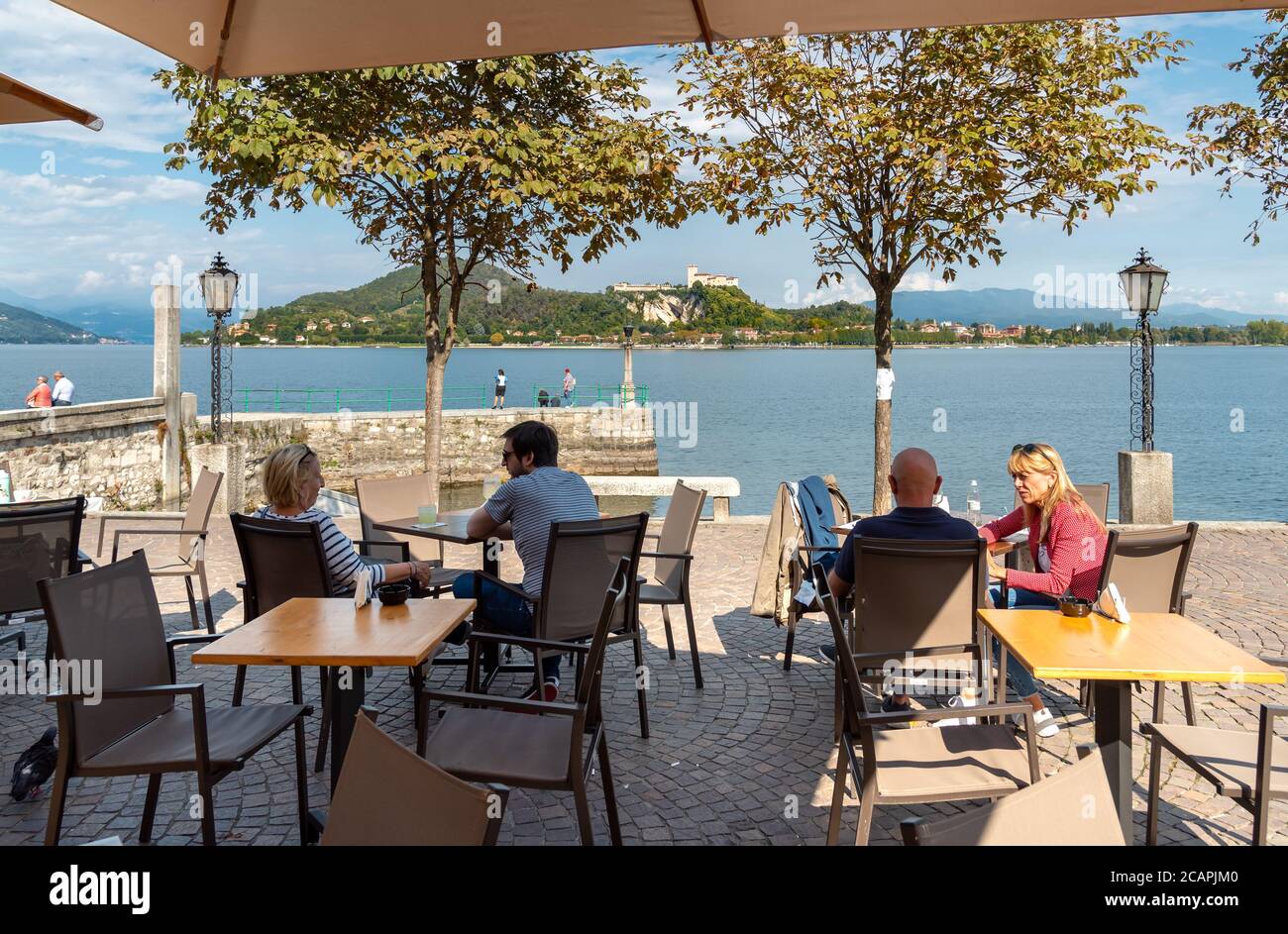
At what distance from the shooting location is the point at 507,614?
462 centimetres

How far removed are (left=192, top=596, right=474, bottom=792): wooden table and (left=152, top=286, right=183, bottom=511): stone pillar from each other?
16.4 meters

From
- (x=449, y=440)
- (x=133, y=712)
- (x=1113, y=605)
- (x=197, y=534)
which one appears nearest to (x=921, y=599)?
(x=1113, y=605)

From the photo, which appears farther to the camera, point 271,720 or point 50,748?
point 50,748

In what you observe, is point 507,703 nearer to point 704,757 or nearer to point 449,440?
point 704,757

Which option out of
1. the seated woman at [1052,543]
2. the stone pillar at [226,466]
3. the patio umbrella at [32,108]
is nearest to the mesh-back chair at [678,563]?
the seated woman at [1052,543]

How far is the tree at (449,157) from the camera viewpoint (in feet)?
32.7

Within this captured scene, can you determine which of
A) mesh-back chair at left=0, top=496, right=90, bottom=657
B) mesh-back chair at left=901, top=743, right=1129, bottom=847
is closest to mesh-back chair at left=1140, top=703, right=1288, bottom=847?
mesh-back chair at left=901, top=743, right=1129, bottom=847

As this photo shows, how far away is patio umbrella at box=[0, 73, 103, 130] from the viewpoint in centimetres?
347

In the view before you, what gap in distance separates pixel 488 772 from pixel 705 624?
3.91 m

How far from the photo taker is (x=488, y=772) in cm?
295

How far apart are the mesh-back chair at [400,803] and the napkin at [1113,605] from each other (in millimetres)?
2604

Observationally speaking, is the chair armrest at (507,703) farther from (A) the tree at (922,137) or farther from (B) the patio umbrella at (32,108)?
Result: (A) the tree at (922,137)
